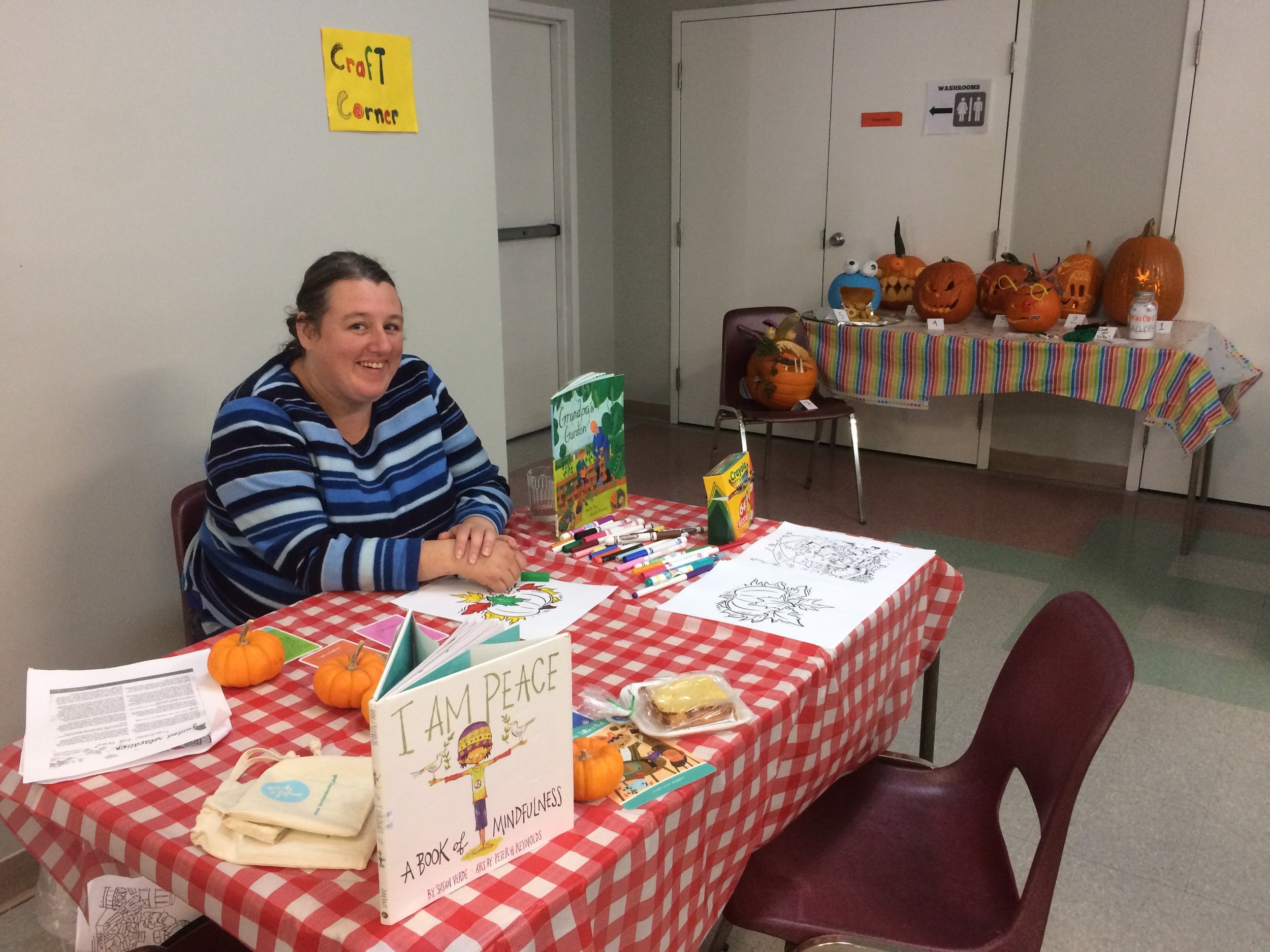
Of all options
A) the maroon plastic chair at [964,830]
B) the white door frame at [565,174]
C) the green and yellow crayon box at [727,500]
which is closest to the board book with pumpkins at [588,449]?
the green and yellow crayon box at [727,500]

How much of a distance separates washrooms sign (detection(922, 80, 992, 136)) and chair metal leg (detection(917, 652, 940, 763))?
324 cm

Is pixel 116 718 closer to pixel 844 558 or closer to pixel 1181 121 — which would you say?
pixel 844 558

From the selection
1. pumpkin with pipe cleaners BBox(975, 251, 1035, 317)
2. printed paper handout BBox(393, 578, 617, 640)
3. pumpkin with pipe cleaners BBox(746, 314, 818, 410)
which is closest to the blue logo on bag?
printed paper handout BBox(393, 578, 617, 640)

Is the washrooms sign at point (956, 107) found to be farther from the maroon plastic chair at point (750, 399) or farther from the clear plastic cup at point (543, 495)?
the clear plastic cup at point (543, 495)

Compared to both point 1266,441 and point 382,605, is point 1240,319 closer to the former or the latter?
point 1266,441

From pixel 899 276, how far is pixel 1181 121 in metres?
1.19

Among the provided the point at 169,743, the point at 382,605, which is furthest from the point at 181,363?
the point at 169,743

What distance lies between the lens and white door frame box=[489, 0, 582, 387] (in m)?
4.94

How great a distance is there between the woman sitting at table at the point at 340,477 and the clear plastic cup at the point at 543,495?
6 centimetres

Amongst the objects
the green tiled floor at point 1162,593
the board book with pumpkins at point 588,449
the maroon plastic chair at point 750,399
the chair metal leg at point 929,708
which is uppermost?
the board book with pumpkins at point 588,449

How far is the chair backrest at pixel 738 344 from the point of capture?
4090 millimetres

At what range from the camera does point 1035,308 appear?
12.8 ft

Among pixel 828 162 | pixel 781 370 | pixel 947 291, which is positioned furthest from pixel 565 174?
pixel 947 291

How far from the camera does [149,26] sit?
193cm
